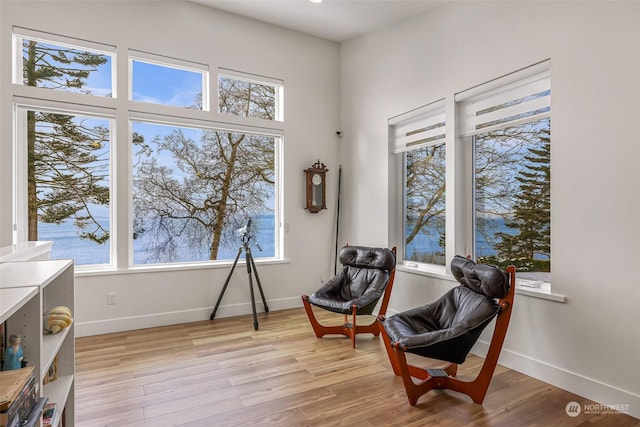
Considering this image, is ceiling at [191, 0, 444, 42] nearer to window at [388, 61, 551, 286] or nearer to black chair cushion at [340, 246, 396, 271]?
window at [388, 61, 551, 286]

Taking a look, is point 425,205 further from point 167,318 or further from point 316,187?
point 167,318

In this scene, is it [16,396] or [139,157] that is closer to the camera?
[16,396]

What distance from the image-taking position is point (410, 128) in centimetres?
424

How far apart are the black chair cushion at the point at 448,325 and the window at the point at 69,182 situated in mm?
3106

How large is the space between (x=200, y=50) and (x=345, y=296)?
10.5ft

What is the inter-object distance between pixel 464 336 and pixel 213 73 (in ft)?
12.5

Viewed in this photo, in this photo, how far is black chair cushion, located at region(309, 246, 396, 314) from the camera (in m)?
3.57

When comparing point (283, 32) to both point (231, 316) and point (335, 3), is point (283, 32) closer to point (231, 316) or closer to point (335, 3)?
point (335, 3)

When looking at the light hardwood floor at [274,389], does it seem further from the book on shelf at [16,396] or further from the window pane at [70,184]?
the book on shelf at [16,396]

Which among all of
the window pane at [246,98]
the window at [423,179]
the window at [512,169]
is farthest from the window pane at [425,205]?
the window pane at [246,98]

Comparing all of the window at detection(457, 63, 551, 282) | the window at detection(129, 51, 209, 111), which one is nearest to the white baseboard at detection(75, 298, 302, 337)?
the window at detection(129, 51, 209, 111)

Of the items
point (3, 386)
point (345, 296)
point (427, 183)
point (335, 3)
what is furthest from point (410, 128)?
point (3, 386)

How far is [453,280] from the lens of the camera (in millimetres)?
3531

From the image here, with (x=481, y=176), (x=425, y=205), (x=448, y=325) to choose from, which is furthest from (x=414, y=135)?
(x=448, y=325)
